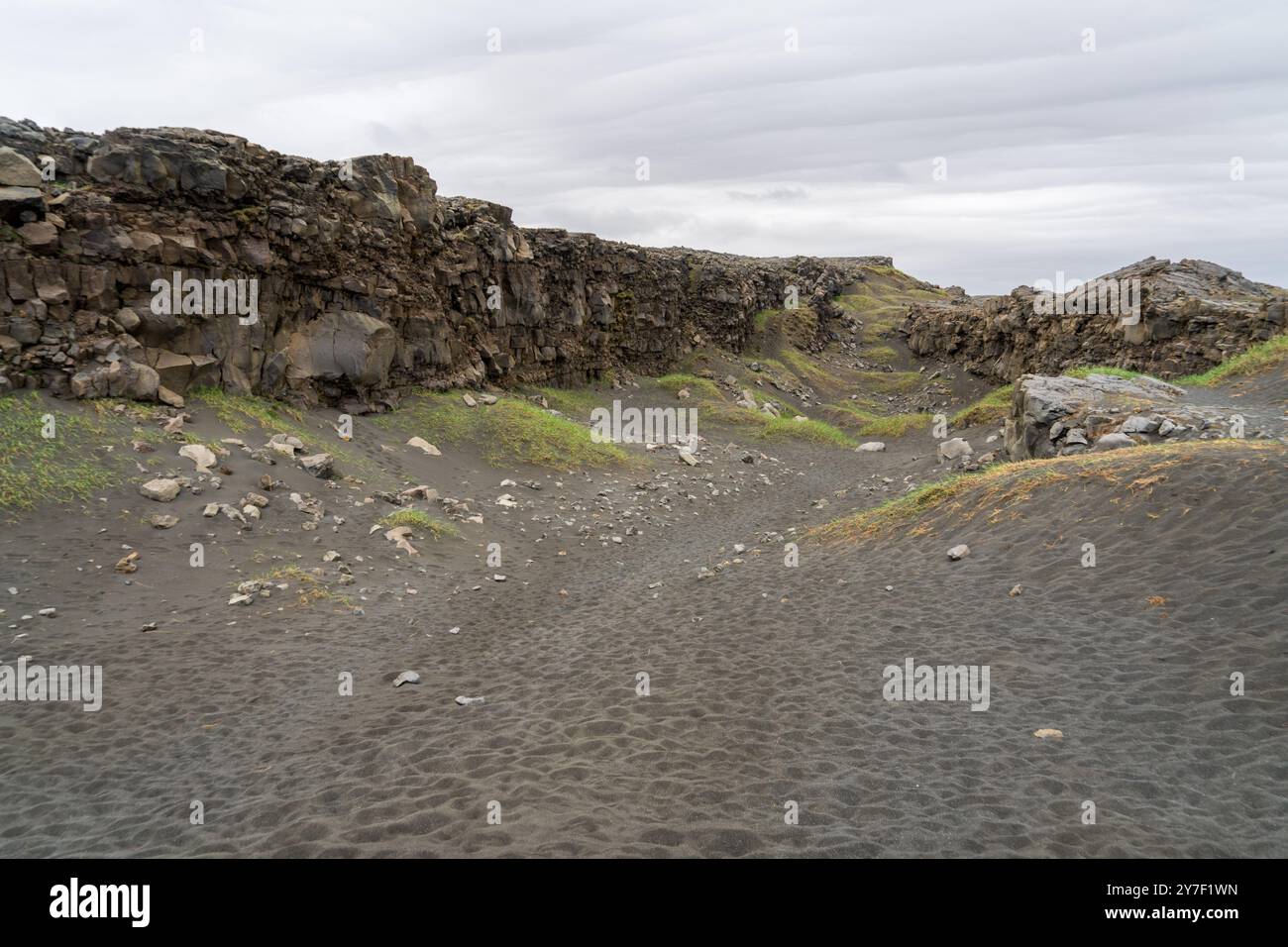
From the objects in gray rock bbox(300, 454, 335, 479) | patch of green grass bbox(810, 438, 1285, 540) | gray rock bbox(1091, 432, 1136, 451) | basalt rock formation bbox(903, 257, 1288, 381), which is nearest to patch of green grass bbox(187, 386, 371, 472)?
gray rock bbox(300, 454, 335, 479)

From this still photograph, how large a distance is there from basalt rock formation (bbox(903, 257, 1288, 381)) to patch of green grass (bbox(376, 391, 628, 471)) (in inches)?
898

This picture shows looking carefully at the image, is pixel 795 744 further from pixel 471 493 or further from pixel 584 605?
pixel 471 493

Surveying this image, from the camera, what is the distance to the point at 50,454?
14398 mm

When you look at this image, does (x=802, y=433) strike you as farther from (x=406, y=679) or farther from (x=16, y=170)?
(x=16, y=170)

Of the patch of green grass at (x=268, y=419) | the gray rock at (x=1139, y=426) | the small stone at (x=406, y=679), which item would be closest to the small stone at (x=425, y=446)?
the patch of green grass at (x=268, y=419)

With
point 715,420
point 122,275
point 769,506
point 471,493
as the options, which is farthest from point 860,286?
point 122,275

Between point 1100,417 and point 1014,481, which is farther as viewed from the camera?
point 1100,417

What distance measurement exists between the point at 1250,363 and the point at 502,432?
25693 millimetres

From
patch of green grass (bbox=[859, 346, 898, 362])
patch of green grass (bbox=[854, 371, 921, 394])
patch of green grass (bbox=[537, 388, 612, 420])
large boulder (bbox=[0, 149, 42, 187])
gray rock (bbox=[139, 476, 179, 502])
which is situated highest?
patch of green grass (bbox=[859, 346, 898, 362])

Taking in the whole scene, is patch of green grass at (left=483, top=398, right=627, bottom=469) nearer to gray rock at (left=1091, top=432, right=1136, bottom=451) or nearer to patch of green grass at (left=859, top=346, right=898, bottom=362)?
gray rock at (left=1091, top=432, right=1136, bottom=451)

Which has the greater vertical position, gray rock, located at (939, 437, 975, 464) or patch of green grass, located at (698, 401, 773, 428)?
patch of green grass, located at (698, 401, 773, 428)

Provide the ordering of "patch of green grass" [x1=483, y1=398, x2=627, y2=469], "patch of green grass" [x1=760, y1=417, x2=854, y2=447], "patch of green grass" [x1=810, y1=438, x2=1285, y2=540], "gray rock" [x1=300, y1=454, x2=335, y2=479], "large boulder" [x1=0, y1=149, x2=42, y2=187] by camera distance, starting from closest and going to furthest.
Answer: "patch of green grass" [x1=810, y1=438, x2=1285, y2=540] < "large boulder" [x1=0, y1=149, x2=42, y2=187] < "gray rock" [x1=300, y1=454, x2=335, y2=479] < "patch of green grass" [x1=483, y1=398, x2=627, y2=469] < "patch of green grass" [x1=760, y1=417, x2=854, y2=447]

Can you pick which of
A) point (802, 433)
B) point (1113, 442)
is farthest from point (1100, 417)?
point (802, 433)

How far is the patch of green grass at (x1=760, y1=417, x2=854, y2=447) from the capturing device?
36219 mm
